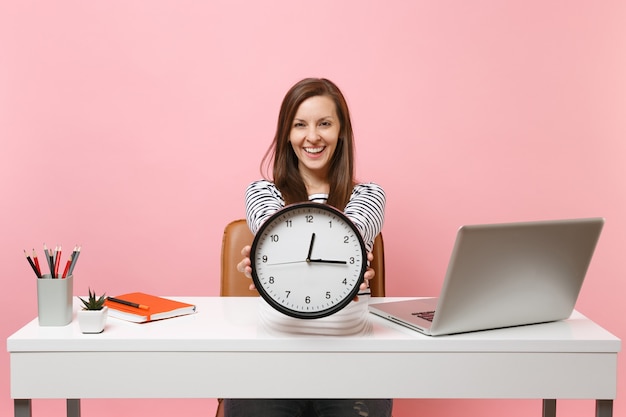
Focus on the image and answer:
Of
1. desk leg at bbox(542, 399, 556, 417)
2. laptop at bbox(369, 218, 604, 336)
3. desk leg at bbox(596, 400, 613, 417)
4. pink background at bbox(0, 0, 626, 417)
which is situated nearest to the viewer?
laptop at bbox(369, 218, 604, 336)

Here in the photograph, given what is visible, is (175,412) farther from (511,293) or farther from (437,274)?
(511,293)

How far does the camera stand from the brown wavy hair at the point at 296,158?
237 cm

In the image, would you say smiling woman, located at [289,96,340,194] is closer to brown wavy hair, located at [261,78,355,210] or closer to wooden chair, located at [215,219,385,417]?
brown wavy hair, located at [261,78,355,210]

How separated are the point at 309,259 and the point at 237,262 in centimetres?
81

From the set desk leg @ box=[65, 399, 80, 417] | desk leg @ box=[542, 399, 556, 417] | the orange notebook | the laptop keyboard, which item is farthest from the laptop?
desk leg @ box=[65, 399, 80, 417]

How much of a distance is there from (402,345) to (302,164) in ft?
3.01

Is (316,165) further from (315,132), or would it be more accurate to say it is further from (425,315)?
(425,315)

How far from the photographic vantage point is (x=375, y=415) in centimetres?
195

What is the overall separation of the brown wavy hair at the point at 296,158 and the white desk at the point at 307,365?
30.5 inches

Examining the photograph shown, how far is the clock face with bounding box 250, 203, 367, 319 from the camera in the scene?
1678mm

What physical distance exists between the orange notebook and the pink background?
132cm

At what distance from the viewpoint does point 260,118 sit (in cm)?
325

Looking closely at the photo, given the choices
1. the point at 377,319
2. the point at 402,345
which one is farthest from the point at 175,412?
the point at 402,345

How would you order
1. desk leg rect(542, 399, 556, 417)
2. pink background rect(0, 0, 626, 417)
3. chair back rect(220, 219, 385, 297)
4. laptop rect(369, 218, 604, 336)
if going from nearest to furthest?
laptop rect(369, 218, 604, 336), desk leg rect(542, 399, 556, 417), chair back rect(220, 219, 385, 297), pink background rect(0, 0, 626, 417)
